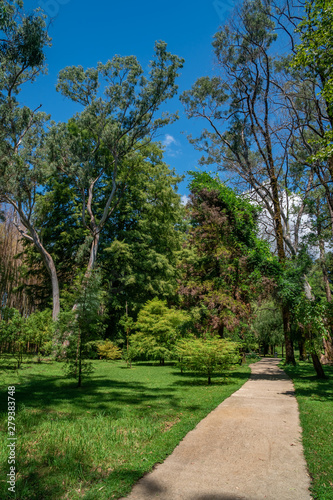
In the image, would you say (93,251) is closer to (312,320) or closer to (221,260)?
(221,260)

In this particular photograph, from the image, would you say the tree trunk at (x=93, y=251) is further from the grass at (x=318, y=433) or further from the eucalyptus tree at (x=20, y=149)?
the grass at (x=318, y=433)

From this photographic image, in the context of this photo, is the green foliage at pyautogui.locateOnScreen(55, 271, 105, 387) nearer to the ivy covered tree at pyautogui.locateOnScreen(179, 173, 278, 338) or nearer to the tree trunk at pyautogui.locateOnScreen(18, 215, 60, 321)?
the ivy covered tree at pyautogui.locateOnScreen(179, 173, 278, 338)

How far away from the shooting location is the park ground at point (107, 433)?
3.41m

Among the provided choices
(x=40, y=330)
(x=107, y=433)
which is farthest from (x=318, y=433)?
(x=40, y=330)

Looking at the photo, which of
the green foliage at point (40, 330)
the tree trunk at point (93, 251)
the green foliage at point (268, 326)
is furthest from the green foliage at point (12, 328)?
the green foliage at point (268, 326)

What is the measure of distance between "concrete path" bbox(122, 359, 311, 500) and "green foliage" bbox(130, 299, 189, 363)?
964cm

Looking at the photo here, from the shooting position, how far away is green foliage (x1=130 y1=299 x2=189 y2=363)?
16.4 metres

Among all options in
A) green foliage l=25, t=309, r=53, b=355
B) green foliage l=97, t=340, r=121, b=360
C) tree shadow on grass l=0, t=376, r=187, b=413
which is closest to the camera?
tree shadow on grass l=0, t=376, r=187, b=413

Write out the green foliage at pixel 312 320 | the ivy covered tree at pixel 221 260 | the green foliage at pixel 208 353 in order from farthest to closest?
the ivy covered tree at pixel 221 260
the green foliage at pixel 208 353
the green foliage at pixel 312 320

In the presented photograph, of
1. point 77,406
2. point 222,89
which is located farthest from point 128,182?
point 77,406

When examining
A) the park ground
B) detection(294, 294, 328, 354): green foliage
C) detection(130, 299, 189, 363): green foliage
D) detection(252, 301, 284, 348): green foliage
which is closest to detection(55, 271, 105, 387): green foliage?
the park ground

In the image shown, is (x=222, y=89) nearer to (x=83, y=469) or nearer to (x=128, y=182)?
(x=128, y=182)

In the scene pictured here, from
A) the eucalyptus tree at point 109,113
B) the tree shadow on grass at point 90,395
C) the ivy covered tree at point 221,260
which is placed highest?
the eucalyptus tree at point 109,113

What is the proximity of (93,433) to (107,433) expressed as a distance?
221 millimetres
